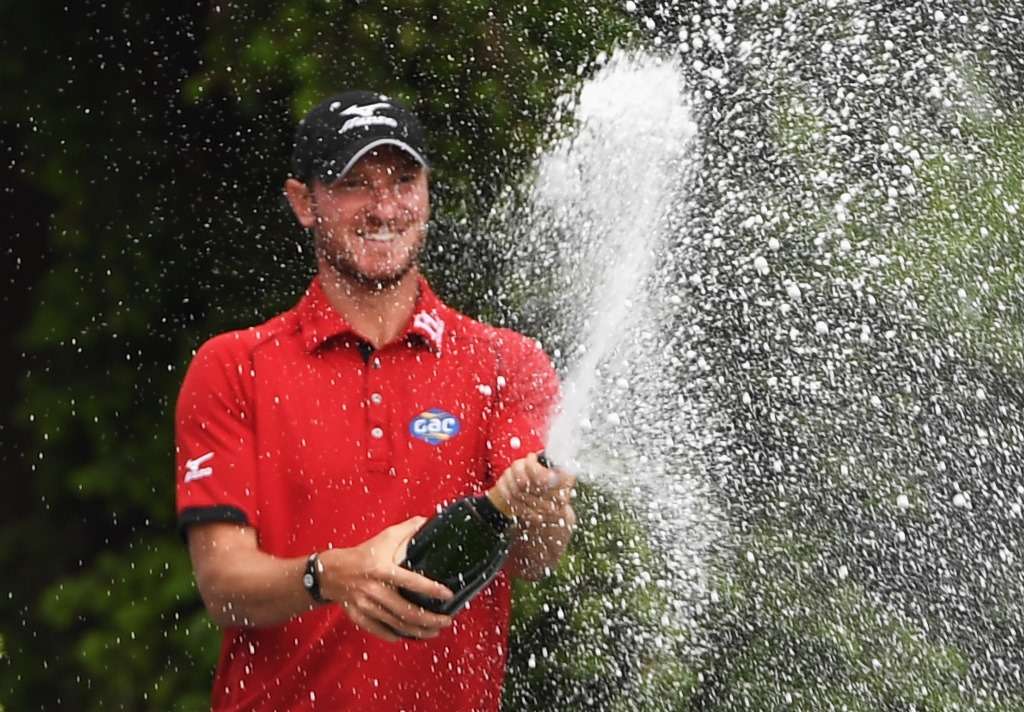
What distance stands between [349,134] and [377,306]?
306mm

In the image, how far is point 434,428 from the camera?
8.82 ft

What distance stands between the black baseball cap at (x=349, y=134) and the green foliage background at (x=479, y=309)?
38.1 inches

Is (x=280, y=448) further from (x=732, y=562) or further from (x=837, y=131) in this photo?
(x=837, y=131)

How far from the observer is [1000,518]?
4430 millimetres

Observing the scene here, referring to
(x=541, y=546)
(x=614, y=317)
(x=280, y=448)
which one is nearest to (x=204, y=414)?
(x=280, y=448)

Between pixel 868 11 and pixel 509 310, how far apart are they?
1.33 m

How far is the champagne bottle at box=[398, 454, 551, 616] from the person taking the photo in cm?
246

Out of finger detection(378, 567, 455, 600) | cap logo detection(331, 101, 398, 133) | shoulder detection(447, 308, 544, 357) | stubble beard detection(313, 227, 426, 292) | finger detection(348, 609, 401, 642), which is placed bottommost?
finger detection(348, 609, 401, 642)

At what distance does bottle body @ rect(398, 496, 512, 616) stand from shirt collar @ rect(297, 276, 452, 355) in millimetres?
380

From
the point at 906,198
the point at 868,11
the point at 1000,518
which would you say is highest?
the point at 868,11

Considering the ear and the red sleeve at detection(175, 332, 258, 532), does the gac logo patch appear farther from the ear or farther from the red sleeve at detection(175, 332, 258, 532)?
the ear

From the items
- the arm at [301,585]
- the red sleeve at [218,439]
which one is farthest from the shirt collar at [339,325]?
the arm at [301,585]

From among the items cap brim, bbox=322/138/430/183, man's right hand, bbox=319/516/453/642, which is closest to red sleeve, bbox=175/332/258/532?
man's right hand, bbox=319/516/453/642

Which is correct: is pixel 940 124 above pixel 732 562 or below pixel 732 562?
above
